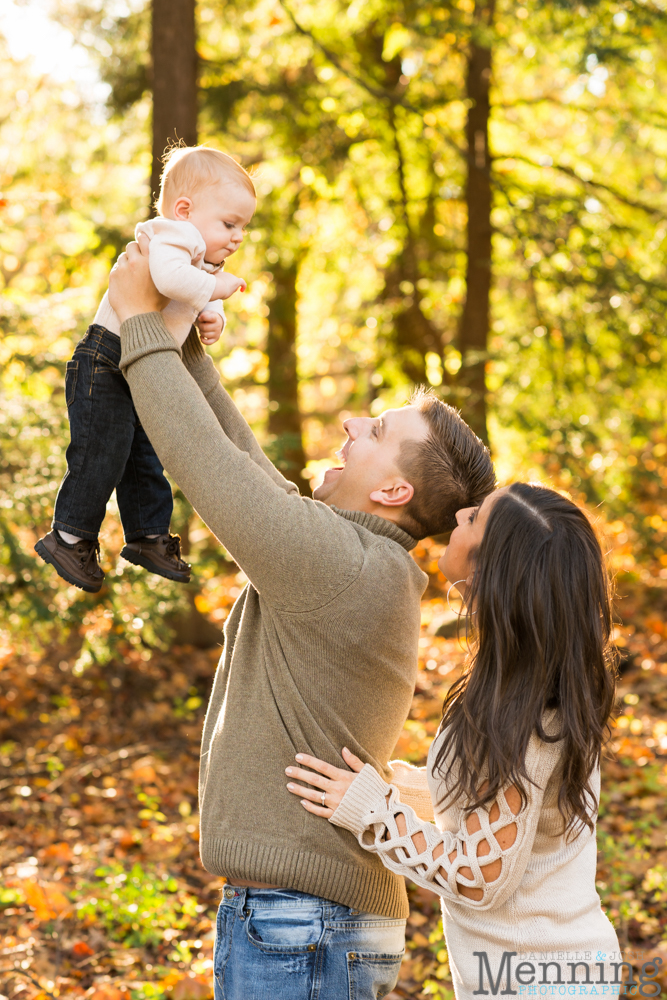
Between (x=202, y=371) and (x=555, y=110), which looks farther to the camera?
(x=555, y=110)

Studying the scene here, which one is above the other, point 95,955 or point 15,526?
point 15,526

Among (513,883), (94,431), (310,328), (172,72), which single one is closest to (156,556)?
(94,431)

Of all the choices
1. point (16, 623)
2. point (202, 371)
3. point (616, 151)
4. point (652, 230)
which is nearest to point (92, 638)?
point (16, 623)

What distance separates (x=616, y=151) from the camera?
36.0 ft

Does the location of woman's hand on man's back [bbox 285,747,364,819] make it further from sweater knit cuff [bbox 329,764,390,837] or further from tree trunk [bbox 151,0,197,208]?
tree trunk [bbox 151,0,197,208]

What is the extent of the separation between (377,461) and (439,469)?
170 millimetres

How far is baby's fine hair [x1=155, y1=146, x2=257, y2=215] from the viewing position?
2207mm

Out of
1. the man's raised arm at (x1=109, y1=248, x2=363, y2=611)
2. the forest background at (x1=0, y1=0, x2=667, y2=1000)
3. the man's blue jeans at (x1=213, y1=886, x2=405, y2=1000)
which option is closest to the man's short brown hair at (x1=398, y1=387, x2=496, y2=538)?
the man's raised arm at (x1=109, y1=248, x2=363, y2=611)

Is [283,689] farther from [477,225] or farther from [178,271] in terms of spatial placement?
[477,225]

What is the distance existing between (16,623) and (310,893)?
3.82 meters

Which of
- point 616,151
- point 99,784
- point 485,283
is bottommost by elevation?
point 99,784

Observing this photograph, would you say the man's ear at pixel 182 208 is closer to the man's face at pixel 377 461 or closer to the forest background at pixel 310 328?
the man's face at pixel 377 461

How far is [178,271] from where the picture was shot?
200 cm

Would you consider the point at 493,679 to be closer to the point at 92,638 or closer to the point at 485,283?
the point at 92,638
